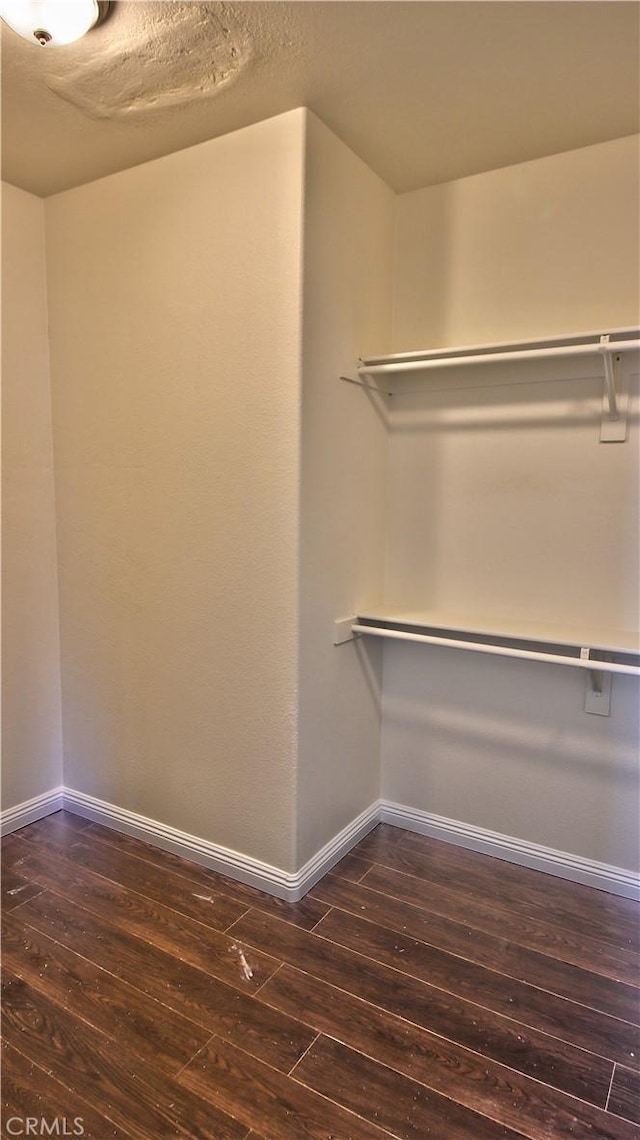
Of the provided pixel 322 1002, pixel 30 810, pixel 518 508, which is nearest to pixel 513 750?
pixel 518 508

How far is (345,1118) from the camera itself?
138 cm

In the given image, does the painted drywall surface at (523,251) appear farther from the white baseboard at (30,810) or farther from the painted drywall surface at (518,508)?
the white baseboard at (30,810)

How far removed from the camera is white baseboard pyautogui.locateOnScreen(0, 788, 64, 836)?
2.52 metres

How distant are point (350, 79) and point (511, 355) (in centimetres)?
87

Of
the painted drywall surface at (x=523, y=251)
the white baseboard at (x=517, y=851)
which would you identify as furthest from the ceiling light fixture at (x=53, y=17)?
the white baseboard at (x=517, y=851)

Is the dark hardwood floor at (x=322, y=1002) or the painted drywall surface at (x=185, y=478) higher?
the painted drywall surface at (x=185, y=478)

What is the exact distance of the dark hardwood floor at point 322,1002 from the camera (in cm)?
140

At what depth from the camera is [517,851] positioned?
2.33m

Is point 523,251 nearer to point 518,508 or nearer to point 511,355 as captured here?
point 511,355

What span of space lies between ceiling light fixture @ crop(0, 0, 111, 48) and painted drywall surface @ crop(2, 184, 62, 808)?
3.26ft

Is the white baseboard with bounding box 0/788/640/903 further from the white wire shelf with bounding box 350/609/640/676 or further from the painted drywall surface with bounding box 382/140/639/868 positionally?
the white wire shelf with bounding box 350/609/640/676

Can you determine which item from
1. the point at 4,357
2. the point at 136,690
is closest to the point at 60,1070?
the point at 136,690

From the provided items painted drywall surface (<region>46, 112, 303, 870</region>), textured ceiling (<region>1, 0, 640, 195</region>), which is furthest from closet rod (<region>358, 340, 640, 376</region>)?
textured ceiling (<region>1, 0, 640, 195</region>)

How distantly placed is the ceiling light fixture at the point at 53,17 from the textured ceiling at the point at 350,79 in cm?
6
